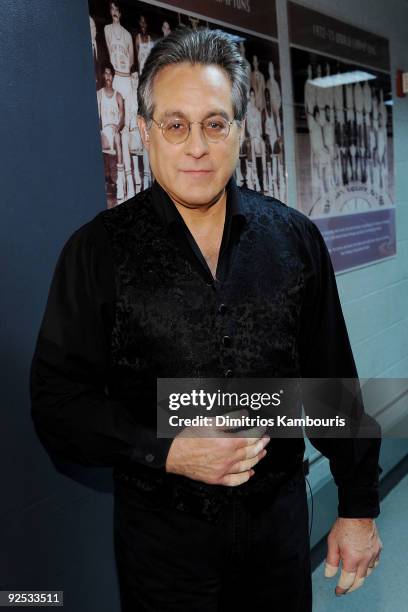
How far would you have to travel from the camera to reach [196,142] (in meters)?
1.00

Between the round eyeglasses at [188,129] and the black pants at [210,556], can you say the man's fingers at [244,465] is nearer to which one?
the black pants at [210,556]

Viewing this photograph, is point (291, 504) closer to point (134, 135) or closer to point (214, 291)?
point (214, 291)

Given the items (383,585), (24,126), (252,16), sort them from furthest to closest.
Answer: (383,585), (252,16), (24,126)

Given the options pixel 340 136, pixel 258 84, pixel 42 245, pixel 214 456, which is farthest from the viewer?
pixel 340 136

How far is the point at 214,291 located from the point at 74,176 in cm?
47

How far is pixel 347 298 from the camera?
8.46 feet

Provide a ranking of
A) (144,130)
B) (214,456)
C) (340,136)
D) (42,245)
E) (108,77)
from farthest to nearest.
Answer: (340,136) < (108,77) < (42,245) < (144,130) < (214,456)

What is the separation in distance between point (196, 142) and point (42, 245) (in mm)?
429

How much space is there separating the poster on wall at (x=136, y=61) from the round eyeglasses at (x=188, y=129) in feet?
0.50

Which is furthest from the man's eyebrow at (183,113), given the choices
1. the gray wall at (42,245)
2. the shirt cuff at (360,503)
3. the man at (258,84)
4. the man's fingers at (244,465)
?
the man at (258,84)

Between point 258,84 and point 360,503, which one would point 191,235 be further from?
point 258,84

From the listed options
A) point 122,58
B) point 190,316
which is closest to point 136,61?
point 122,58

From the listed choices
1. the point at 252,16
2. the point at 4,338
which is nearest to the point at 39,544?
the point at 4,338

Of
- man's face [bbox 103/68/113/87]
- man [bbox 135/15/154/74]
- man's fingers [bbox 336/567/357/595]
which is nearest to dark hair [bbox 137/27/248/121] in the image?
man's face [bbox 103/68/113/87]
